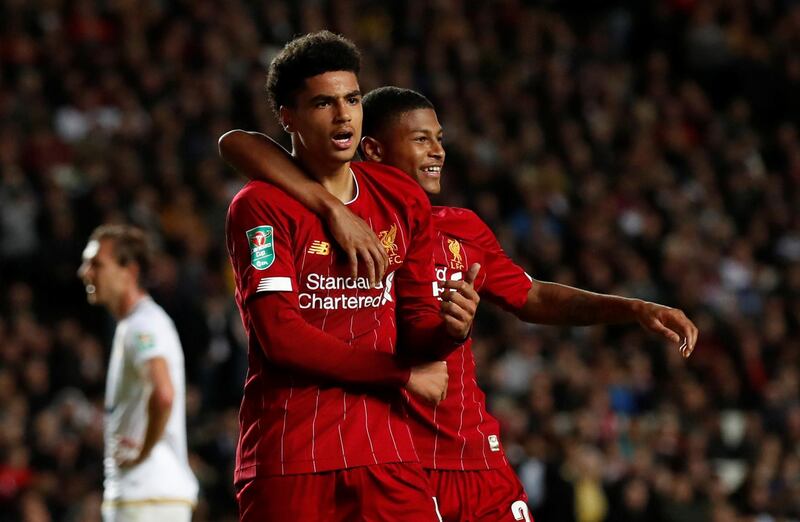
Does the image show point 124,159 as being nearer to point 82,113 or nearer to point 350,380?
point 82,113

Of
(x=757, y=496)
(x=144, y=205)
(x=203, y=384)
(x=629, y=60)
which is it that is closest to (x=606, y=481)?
(x=757, y=496)

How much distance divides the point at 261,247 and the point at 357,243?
0.28 m

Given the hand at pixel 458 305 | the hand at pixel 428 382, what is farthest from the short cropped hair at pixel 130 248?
the hand at pixel 458 305

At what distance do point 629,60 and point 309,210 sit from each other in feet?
47.1

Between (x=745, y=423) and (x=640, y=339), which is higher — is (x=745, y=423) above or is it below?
below

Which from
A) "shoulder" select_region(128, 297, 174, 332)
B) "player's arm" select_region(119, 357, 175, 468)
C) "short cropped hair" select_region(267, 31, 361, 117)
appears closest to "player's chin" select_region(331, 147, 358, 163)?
"short cropped hair" select_region(267, 31, 361, 117)

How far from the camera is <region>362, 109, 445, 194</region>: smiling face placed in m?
4.70

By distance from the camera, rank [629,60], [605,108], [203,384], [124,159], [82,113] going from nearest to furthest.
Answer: [203,384], [124,159], [82,113], [605,108], [629,60]

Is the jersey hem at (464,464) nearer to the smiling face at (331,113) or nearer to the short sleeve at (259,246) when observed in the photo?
the short sleeve at (259,246)

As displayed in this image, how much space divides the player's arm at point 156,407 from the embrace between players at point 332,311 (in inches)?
78.8

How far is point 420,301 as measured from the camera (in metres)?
4.05

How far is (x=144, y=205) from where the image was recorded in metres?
11.5

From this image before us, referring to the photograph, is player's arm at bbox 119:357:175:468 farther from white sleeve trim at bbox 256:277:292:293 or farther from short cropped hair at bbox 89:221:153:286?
white sleeve trim at bbox 256:277:292:293

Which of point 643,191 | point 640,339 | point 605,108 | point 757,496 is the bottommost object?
point 757,496
